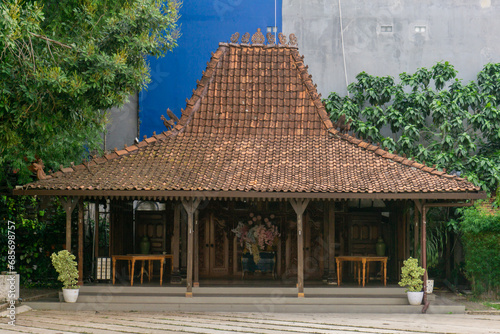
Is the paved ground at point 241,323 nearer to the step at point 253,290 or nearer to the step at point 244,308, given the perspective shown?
the step at point 244,308

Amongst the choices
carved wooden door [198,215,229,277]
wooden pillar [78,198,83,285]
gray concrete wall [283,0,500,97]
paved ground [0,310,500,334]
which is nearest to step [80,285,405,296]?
wooden pillar [78,198,83,285]

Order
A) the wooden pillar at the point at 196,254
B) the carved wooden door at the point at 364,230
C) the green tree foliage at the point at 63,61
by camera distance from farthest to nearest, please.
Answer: the carved wooden door at the point at 364,230
the wooden pillar at the point at 196,254
the green tree foliage at the point at 63,61

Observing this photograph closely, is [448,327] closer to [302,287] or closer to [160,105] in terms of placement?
[302,287]

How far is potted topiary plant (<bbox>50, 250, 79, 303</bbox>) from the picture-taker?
13.5m

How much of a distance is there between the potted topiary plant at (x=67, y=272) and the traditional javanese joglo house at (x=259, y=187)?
0.54 metres

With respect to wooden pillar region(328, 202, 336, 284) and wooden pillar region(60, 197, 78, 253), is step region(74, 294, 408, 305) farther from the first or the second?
wooden pillar region(328, 202, 336, 284)

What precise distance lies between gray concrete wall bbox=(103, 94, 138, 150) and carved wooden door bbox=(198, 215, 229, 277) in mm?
4384

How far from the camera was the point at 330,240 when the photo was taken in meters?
15.8

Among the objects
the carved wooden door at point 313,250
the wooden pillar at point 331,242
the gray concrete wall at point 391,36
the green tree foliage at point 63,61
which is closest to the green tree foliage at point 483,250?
the wooden pillar at point 331,242

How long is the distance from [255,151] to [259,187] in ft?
6.67

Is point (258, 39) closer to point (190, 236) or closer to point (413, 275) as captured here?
point (190, 236)

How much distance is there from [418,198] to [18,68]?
26.1ft

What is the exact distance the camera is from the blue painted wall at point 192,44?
19219 millimetres

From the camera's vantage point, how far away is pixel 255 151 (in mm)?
15406
